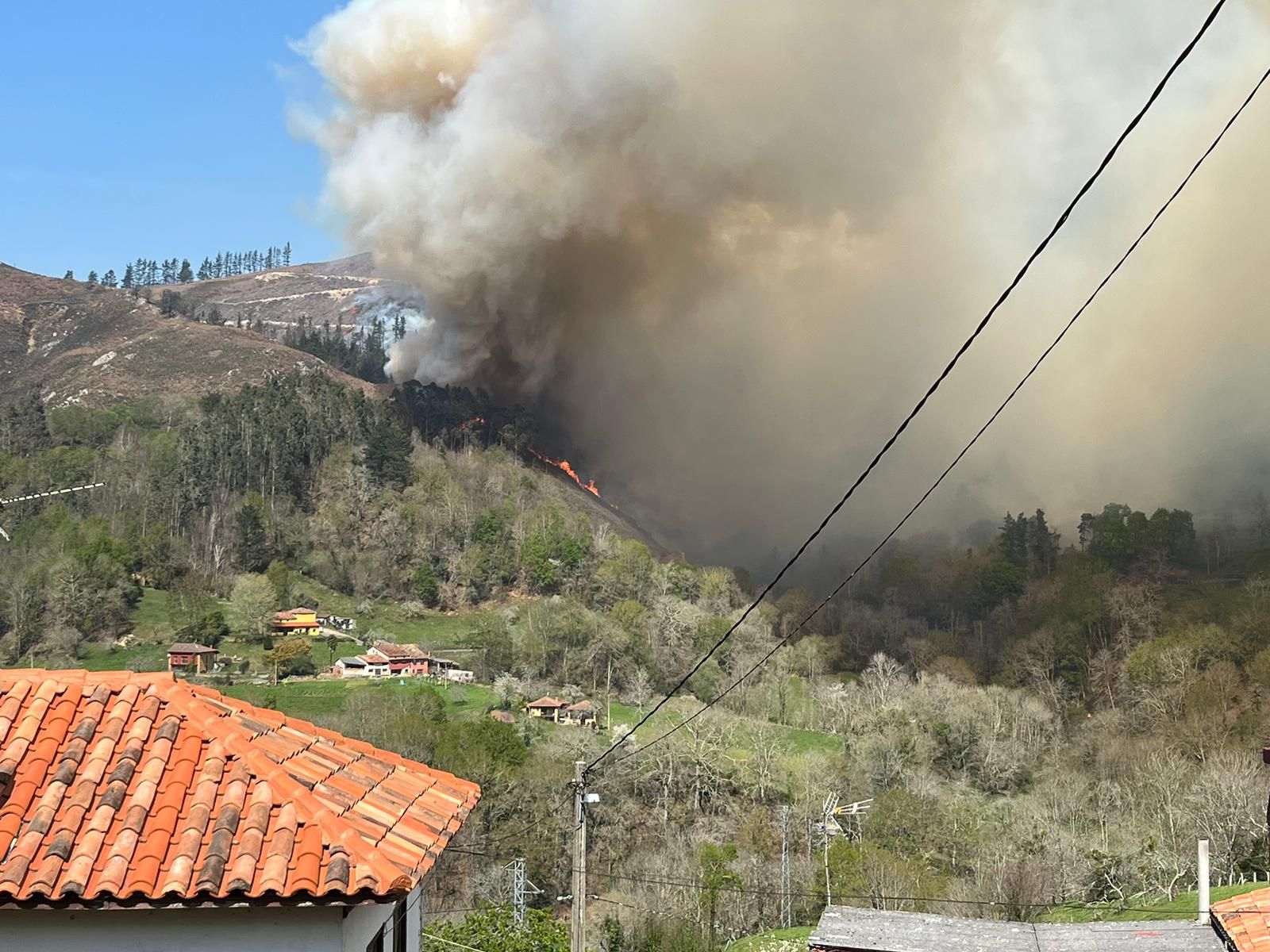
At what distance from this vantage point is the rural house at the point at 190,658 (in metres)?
57.8

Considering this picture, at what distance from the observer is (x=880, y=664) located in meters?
61.4

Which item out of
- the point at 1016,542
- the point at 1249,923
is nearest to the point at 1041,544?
the point at 1016,542

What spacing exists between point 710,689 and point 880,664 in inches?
311

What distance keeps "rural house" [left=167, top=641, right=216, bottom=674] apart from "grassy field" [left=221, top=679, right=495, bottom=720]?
13.4 ft

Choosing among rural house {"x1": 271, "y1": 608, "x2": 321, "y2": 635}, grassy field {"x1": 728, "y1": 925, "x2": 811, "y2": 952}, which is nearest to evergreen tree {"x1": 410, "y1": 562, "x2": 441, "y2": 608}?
rural house {"x1": 271, "y1": 608, "x2": 321, "y2": 635}

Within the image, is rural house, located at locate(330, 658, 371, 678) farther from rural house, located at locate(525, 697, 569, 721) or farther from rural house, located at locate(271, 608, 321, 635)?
rural house, located at locate(525, 697, 569, 721)

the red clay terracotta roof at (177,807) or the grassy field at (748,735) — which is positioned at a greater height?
the grassy field at (748,735)

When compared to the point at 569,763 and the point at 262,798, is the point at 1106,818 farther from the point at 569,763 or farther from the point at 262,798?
the point at 262,798

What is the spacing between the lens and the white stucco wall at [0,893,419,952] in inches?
205

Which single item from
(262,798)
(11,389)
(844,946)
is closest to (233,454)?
(11,389)

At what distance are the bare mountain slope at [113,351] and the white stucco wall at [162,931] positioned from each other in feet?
337

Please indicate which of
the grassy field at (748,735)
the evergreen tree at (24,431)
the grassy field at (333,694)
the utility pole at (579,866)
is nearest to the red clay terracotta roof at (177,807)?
the utility pole at (579,866)

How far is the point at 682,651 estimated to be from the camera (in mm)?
67375

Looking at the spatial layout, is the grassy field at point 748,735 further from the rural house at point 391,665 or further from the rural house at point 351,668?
the rural house at point 351,668
